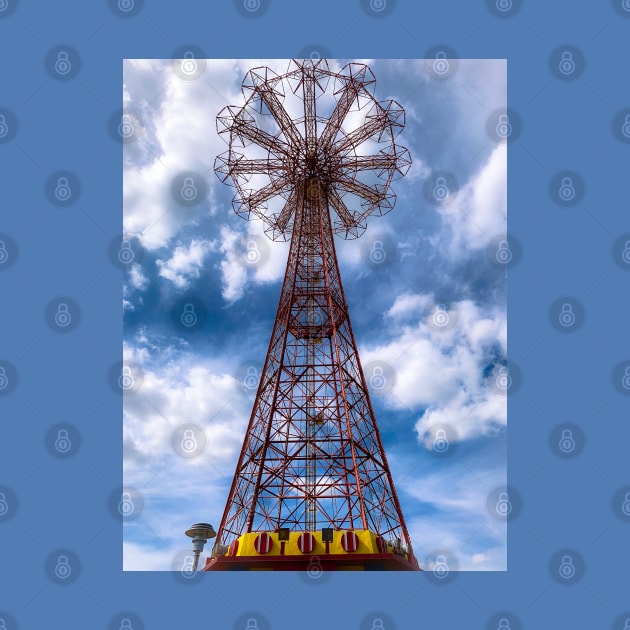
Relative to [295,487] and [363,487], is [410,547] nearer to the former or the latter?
[363,487]

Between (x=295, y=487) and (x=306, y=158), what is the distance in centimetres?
1989

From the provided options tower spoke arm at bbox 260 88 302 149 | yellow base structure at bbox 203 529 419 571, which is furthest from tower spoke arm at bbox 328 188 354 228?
yellow base structure at bbox 203 529 419 571

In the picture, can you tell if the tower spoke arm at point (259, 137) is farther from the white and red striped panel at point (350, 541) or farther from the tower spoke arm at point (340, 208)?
the white and red striped panel at point (350, 541)

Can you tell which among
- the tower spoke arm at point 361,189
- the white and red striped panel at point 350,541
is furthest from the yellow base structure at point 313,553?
the tower spoke arm at point 361,189

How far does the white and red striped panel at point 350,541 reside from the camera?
20.7 meters

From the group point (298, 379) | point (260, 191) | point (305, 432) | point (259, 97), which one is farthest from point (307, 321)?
point (259, 97)

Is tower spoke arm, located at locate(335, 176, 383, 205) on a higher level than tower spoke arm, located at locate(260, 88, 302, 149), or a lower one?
lower

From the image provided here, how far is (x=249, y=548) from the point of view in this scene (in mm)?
21578

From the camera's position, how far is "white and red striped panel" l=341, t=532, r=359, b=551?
20719mm

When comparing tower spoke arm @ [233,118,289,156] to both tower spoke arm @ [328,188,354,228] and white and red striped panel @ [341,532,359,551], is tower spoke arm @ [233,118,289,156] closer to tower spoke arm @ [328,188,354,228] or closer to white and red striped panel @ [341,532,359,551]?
tower spoke arm @ [328,188,354,228]

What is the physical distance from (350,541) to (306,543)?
1831mm

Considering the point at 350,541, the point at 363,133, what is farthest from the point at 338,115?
the point at 350,541

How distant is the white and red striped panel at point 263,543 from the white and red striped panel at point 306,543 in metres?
1.31

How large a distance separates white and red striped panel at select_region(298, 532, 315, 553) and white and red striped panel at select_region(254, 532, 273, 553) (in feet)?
4.31
